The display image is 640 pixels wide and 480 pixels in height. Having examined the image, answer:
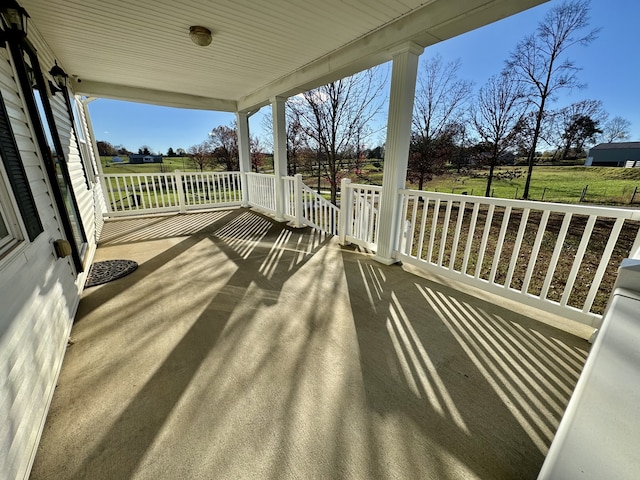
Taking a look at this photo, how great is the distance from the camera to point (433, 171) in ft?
26.4

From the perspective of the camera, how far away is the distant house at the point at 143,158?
10.8 meters

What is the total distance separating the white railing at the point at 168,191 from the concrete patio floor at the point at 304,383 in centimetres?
376

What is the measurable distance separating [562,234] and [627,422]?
171 cm

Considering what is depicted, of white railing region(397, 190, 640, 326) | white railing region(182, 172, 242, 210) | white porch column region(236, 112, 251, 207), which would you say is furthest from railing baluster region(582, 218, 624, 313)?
white railing region(182, 172, 242, 210)

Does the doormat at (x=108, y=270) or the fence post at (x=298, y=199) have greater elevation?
the fence post at (x=298, y=199)

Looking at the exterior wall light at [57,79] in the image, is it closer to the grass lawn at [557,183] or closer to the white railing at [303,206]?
the white railing at [303,206]

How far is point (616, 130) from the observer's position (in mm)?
4621

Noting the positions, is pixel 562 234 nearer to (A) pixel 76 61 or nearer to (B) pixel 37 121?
(B) pixel 37 121

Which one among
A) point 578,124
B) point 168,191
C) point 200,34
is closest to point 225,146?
point 168,191

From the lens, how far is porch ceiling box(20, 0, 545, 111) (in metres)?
2.26

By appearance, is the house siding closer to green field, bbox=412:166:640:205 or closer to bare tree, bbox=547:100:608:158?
green field, bbox=412:166:640:205

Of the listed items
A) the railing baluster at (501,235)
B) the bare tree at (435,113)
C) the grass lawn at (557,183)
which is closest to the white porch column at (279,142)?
the railing baluster at (501,235)

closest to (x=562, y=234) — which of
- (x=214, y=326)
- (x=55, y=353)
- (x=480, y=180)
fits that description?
(x=214, y=326)

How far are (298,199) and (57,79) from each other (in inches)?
133
